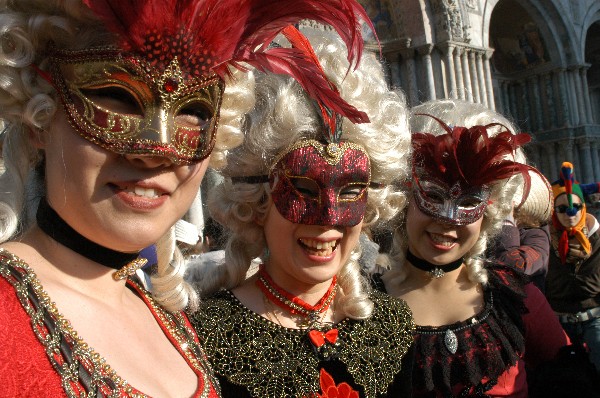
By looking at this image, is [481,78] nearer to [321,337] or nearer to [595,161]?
[595,161]

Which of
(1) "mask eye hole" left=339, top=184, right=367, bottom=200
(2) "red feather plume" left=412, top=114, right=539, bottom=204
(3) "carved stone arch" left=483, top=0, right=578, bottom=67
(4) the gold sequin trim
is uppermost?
(3) "carved stone arch" left=483, top=0, right=578, bottom=67

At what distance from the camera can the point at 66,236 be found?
1541 mm

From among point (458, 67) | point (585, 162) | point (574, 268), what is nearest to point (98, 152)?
point (574, 268)

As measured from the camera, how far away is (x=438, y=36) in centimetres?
1445

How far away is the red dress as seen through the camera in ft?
4.25

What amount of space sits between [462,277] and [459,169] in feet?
1.81

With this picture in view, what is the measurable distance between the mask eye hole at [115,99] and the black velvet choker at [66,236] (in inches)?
Result: 10.4

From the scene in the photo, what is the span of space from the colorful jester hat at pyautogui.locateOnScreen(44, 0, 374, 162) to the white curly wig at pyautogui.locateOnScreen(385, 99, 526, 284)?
67.9 inches

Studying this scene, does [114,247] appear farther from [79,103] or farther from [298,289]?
[298,289]

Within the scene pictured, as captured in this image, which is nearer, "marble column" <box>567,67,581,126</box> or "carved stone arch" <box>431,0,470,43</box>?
"carved stone arch" <box>431,0,470,43</box>

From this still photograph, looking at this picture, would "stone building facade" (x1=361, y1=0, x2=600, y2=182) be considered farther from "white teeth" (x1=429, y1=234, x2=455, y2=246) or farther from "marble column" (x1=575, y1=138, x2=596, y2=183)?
"white teeth" (x1=429, y1=234, x2=455, y2=246)

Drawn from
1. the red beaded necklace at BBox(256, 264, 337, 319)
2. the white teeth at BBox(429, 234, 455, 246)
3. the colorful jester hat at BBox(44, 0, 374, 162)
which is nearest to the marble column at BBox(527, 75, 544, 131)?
the white teeth at BBox(429, 234, 455, 246)

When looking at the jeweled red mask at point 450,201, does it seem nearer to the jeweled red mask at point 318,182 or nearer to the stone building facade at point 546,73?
the jeweled red mask at point 318,182

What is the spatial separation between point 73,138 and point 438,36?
543 inches
